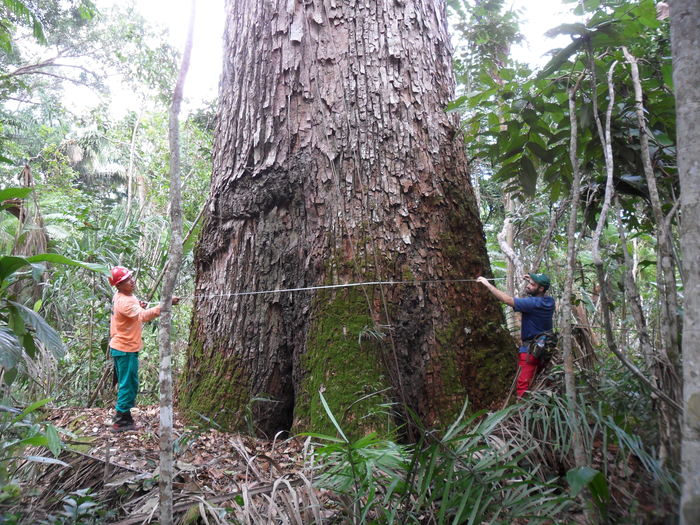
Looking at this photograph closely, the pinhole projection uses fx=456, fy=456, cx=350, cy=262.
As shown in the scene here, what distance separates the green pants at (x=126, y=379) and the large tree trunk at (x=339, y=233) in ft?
1.85

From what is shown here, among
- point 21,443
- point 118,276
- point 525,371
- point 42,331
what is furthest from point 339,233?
point 118,276

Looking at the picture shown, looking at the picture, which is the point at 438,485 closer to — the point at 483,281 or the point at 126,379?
the point at 483,281

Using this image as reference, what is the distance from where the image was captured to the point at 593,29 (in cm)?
193

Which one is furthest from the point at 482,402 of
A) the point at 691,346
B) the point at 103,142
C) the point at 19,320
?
the point at 103,142

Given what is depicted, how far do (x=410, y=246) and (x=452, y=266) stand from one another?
285mm

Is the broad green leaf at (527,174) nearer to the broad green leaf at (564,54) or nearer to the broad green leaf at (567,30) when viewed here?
the broad green leaf at (564,54)

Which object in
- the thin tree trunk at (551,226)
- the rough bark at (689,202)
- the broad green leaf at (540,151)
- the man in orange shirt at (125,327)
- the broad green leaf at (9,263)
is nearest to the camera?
the rough bark at (689,202)

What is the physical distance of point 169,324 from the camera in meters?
1.67

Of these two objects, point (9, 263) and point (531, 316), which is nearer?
point (9, 263)

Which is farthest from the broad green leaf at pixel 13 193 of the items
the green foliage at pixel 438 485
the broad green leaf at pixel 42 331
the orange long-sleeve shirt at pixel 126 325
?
the green foliage at pixel 438 485

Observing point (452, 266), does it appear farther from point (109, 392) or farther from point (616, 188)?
point (109, 392)

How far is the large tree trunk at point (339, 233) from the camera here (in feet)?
8.15

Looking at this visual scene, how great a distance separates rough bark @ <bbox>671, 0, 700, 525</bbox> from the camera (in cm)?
103

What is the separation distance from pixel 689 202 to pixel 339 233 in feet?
5.73
